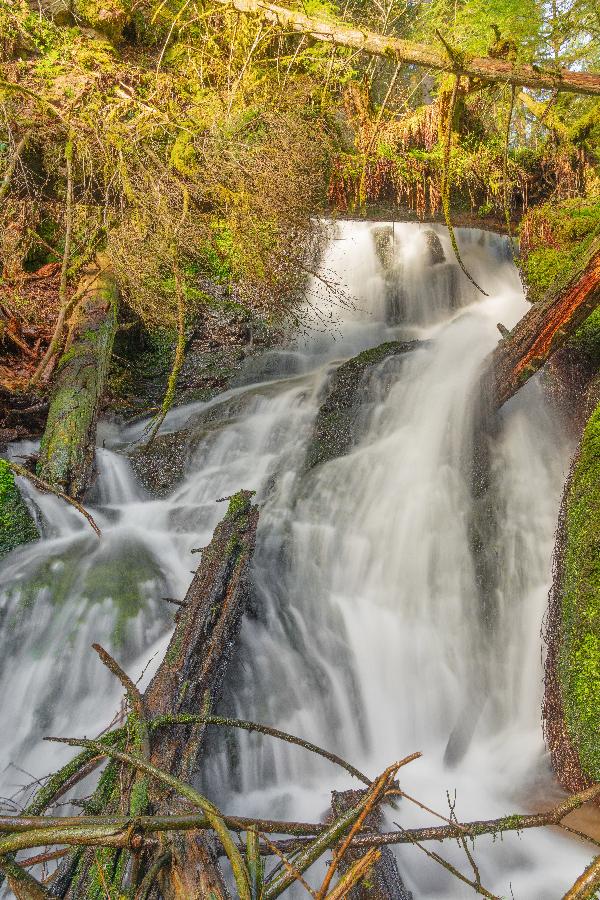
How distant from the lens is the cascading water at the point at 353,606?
3465 mm

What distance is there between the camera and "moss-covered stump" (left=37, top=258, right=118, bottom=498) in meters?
5.37

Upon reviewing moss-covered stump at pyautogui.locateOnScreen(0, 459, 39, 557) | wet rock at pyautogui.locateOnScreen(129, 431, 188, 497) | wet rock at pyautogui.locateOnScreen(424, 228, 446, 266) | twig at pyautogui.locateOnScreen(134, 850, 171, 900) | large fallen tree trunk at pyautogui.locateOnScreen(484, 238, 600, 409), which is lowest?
twig at pyautogui.locateOnScreen(134, 850, 171, 900)

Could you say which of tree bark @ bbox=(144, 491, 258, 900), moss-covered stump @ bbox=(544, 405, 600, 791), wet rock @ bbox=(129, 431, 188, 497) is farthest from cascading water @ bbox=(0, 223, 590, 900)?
tree bark @ bbox=(144, 491, 258, 900)

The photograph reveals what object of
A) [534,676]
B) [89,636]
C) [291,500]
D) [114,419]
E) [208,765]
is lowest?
[534,676]

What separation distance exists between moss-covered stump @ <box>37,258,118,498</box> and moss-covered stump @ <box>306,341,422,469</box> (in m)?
2.48

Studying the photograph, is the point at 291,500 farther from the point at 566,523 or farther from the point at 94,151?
the point at 94,151

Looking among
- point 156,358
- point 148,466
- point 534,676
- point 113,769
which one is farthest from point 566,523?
point 156,358

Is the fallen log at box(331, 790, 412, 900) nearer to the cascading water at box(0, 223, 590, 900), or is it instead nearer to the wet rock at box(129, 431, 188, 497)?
the cascading water at box(0, 223, 590, 900)

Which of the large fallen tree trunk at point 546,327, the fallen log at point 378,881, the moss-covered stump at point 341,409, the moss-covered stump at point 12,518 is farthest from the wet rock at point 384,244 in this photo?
the fallen log at point 378,881

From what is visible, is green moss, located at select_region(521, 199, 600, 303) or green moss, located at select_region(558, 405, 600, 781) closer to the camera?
green moss, located at select_region(558, 405, 600, 781)

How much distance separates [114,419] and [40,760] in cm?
464

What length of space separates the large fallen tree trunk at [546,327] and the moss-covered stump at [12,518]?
4.65 meters

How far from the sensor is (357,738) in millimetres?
3893

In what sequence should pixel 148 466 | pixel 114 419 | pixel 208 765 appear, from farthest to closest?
pixel 114 419 → pixel 148 466 → pixel 208 765
